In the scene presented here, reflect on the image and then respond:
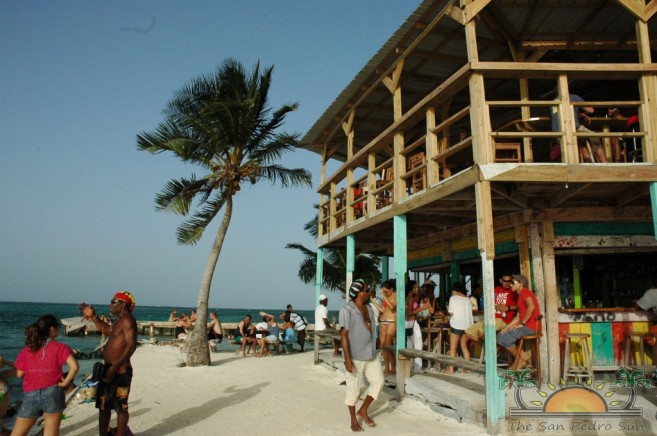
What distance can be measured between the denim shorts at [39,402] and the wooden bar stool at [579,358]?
23.9ft

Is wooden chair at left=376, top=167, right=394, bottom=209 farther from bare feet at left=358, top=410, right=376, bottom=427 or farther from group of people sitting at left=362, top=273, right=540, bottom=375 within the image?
bare feet at left=358, top=410, right=376, bottom=427

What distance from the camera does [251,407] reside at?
7.87 metres

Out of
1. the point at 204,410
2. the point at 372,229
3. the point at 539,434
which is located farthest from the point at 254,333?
the point at 539,434

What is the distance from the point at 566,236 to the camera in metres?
8.45

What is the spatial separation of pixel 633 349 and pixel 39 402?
29.2ft

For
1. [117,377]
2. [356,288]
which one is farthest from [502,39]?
[117,377]

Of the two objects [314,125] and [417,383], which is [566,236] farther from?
[314,125]

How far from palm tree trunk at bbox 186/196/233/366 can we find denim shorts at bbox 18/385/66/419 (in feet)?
27.4

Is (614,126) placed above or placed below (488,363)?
above

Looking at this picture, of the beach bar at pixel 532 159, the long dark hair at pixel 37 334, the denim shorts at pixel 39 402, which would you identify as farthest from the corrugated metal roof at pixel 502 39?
the denim shorts at pixel 39 402

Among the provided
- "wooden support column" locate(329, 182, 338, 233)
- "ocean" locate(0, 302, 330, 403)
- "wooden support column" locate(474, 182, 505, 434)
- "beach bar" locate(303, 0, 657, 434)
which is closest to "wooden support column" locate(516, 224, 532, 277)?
"beach bar" locate(303, 0, 657, 434)

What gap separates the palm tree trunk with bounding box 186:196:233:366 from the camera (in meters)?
13.1

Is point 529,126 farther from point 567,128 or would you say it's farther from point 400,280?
point 400,280

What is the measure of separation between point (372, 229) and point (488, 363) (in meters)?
5.72
